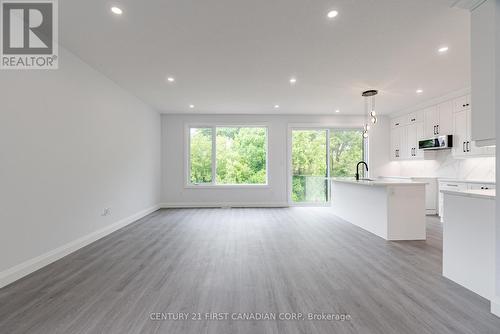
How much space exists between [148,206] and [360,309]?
527cm

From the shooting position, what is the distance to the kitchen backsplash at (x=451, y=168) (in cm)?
475

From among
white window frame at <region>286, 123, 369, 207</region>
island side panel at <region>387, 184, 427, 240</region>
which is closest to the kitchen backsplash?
white window frame at <region>286, 123, 369, 207</region>

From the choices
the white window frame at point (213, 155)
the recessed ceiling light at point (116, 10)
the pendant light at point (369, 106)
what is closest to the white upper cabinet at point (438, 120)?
the pendant light at point (369, 106)

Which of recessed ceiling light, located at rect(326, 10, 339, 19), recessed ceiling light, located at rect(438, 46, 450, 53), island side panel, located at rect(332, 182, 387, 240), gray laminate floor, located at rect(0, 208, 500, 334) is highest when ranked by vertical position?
recessed ceiling light, located at rect(326, 10, 339, 19)

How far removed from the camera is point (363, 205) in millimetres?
4473

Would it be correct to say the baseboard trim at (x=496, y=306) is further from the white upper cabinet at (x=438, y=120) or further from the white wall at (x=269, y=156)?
the white wall at (x=269, y=156)

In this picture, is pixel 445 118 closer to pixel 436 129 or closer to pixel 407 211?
pixel 436 129

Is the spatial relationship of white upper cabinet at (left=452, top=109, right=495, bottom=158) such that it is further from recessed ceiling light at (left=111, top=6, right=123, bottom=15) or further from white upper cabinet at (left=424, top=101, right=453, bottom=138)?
recessed ceiling light at (left=111, top=6, right=123, bottom=15)

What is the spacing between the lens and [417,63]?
3537 millimetres

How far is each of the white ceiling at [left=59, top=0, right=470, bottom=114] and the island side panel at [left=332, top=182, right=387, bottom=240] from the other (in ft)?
6.70

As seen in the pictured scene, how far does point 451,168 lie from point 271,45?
5.27 meters

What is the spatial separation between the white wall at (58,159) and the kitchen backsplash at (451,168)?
721cm

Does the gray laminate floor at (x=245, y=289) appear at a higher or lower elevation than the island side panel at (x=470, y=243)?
lower

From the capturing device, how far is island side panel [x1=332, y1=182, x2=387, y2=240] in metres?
3.88
